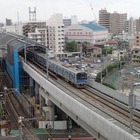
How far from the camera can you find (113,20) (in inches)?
3841

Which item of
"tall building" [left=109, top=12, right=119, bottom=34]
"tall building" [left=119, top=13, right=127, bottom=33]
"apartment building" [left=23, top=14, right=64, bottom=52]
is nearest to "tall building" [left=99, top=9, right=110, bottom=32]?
"tall building" [left=109, top=12, right=119, bottom=34]

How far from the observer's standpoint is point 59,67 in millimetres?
22672

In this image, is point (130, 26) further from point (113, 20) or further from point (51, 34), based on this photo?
point (51, 34)

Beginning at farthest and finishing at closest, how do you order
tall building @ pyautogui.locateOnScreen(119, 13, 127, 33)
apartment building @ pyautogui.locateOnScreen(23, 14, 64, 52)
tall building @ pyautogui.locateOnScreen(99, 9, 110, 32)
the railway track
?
tall building @ pyautogui.locateOnScreen(119, 13, 127, 33) → tall building @ pyautogui.locateOnScreen(99, 9, 110, 32) → apartment building @ pyautogui.locateOnScreen(23, 14, 64, 52) → the railway track

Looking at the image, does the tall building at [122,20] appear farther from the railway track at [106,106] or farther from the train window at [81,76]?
the railway track at [106,106]

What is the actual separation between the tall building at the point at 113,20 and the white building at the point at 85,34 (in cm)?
2034

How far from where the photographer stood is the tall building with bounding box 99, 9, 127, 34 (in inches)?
3770

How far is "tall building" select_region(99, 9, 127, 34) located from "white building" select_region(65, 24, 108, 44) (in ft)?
66.7

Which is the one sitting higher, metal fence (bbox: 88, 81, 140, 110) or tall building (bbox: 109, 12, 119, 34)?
tall building (bbox: 109, 12, 119, 34)

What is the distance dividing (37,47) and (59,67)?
33.8ft

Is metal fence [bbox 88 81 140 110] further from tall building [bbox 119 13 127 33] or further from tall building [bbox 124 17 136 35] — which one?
tall building [bbox 119 13 127 33]

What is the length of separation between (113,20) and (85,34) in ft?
93.4

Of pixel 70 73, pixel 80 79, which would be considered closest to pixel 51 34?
pixel 70 73

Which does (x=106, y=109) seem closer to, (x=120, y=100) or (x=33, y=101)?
(x=120, y=100)
